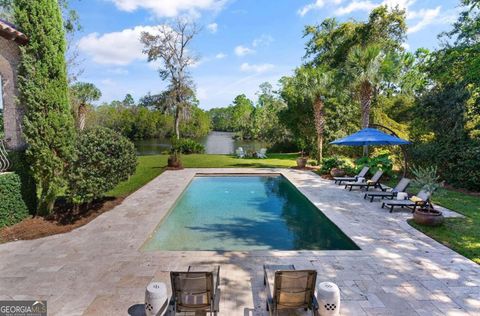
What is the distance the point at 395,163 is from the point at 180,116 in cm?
1938

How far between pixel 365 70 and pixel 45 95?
1425 centimetres

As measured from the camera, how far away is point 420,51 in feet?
102

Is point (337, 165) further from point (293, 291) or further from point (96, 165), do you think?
point (293, 291)

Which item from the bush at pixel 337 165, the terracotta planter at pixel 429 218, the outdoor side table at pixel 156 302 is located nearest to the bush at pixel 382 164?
the bush at pixel 337 165

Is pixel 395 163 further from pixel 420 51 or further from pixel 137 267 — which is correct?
pixel 420 51

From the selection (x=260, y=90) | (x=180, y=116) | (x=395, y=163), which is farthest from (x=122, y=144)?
(x=260, y=90)

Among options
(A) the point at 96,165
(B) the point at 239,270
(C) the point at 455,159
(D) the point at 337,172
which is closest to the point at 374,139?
(D) the point at 337,172

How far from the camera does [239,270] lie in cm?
539

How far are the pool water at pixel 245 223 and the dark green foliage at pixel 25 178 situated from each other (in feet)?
11.5

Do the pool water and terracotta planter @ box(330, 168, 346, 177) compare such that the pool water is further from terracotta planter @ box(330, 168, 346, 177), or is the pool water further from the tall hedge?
the tall hedge

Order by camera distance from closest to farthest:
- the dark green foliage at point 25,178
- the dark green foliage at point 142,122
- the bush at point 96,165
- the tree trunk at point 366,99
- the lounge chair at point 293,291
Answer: the lounge chair at point 293,291
the dark green foliage at point 25,178
the bush at point 96,165
the tree trunk at point 366,99
the dark green foliage at point 142,122

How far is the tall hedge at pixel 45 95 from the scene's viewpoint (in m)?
7.50

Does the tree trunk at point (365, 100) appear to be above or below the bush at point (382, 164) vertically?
above

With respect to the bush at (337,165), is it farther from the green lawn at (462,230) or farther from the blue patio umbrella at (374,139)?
the green lawn at (462,230)
